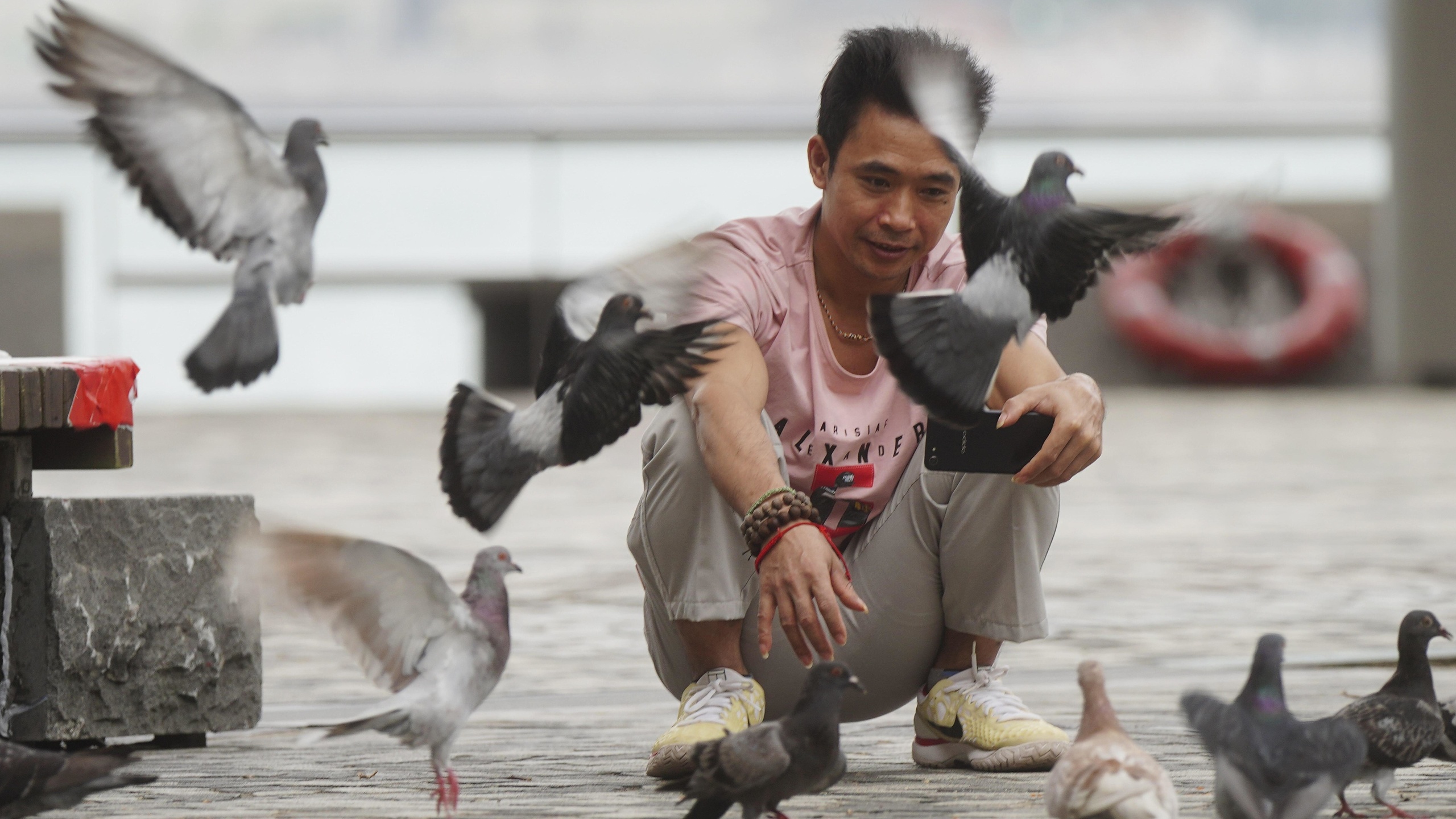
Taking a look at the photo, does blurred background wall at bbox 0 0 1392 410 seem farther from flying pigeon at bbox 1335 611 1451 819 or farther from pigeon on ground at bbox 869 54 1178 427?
pigeon on ground at bbox 869 54 1178 427

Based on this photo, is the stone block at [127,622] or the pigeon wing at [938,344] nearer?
the pigeon wing at [938,344]

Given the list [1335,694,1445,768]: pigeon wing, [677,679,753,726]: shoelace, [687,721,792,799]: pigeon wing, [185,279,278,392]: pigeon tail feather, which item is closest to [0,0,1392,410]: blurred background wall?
[677,679,753,726]: shoelace

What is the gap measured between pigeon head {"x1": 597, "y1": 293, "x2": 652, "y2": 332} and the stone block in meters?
1.27

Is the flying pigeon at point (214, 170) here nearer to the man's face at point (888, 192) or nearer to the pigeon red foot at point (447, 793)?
the pigeon red foot at point (447, 793)

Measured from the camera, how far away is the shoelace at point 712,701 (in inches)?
117

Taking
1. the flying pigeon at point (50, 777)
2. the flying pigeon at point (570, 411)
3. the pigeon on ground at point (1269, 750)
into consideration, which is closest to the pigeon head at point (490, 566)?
the flying pigeon at point (570, 411)

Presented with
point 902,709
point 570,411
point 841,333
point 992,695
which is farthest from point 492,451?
point 902,709

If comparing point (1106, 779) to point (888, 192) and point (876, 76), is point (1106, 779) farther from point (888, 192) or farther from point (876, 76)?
point (876, 76)

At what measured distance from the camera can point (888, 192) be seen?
286 cm

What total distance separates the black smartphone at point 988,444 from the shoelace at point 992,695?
16.9 inches

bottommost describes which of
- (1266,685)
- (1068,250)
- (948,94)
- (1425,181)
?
(1266,685)

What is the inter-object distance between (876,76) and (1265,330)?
15917 mm

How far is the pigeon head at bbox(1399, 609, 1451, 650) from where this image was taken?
9.00ft

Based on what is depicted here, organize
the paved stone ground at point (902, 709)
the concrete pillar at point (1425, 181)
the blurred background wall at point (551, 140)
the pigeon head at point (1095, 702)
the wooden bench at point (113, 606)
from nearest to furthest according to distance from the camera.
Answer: the pigeon head at point (1095, 702)
the paved stone ground at point (902, 709)
the wooden bench at point (113, 606)
the concrete pillar at point (1425, 181)
the blurred background wall at point (551, 140)
